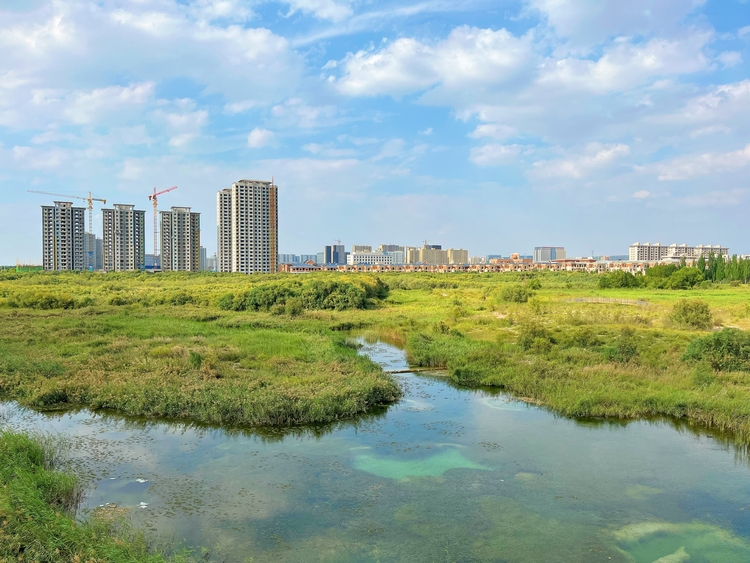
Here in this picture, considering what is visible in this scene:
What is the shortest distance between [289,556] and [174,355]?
43.0 feet

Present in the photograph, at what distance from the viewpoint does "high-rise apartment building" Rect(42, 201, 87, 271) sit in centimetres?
9462

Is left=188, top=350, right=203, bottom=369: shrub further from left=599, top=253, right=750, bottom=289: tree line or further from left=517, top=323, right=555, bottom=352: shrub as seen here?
left=599, top=253, right=750, bottom=289: tree line

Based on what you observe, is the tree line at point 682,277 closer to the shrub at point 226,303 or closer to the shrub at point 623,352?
the shrub at point 226,303

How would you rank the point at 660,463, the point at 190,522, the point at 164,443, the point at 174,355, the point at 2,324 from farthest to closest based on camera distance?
the point at 2,324, the point at 174,355, the point at 164,443, the point at 660,463, the point at 190,522

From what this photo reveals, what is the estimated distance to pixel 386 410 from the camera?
15.8 m

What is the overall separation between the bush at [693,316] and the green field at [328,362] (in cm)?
23

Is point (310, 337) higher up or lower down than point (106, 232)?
lower down

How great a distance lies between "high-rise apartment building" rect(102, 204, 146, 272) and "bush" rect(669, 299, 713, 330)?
9591 centimetres

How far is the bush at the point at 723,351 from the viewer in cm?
1811

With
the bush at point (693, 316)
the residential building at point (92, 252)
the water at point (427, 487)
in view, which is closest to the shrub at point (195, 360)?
the water at point (427, 487)

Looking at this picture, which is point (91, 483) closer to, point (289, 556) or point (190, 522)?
point (190, 522)

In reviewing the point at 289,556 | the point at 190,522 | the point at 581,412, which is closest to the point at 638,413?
the point at 581,412

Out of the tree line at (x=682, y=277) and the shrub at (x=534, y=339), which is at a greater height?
the tree line at (x=682, y=277)

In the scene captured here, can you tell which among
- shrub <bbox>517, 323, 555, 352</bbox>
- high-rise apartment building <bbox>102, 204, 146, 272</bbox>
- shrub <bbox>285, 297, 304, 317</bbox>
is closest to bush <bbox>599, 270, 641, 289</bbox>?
shrub <bbox>285, 297, 304, 317</bbox>
